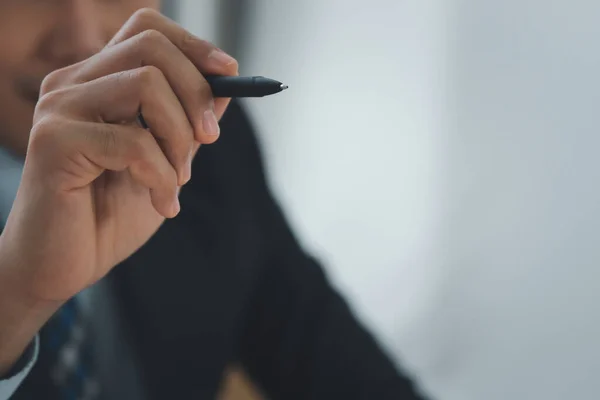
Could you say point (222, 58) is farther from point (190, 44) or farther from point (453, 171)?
point (453, 171)

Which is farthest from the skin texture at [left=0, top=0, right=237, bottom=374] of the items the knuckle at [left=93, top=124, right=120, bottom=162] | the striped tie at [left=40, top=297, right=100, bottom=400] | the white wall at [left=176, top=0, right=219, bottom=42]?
the white wall at [left=176, top=0, right=219, bottom=42]

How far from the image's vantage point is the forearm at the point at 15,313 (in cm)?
47

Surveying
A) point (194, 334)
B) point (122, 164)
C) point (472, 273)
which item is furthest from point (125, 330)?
point (472, 273)

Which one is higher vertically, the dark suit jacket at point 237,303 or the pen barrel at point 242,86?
the pen barrel at point 242,86

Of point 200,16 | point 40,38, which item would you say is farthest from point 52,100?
point 200,16

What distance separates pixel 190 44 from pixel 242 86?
0.05 meters

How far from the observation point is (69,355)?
0.63m

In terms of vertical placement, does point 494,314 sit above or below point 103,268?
below

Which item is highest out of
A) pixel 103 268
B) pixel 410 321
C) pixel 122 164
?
pixel 122 164

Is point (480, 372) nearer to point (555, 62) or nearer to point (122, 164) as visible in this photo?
point (555, 62)

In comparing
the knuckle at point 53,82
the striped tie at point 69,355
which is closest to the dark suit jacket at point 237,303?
the striped tie at point 69,355

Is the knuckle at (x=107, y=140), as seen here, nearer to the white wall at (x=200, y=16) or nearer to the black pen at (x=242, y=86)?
the black pen at (x=242, y=86)

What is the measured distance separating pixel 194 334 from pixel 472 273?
36 centimetres

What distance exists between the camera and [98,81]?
17.3 inches
